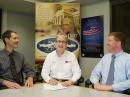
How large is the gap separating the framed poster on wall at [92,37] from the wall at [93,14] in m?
0.10

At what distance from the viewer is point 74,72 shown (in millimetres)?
2842

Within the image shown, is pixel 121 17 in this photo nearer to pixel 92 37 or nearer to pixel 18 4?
pixel 92 37

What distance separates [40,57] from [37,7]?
1.16 m

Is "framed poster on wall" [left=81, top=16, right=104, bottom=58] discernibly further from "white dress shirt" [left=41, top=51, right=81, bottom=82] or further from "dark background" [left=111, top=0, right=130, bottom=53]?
"white dress shirt" [left=41, top=51, right=81, bottom=82]

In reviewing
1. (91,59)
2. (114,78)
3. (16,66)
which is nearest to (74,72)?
(114,78)

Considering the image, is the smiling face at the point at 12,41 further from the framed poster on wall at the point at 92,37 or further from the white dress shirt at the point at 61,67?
the framed poster on wall at the point at 92,37

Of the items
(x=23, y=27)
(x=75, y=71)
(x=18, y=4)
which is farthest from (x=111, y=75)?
(x=23, y=27)

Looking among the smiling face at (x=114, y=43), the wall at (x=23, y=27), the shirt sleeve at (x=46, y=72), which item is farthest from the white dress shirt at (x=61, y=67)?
the wall at (x=23, y=27)

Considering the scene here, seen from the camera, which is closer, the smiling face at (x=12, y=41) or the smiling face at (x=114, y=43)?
the smiling face at (x=114, y=43)

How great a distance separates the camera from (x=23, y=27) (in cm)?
610

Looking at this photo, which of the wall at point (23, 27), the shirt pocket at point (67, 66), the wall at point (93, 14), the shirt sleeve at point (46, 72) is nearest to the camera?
the shirt sleeve at point (46, 72)

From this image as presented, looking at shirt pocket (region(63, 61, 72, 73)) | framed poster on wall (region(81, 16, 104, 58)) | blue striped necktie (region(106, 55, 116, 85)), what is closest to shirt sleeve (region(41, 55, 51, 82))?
shirt pocket (region(63, 61, 72, 73))

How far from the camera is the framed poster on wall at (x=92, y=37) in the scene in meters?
4.66

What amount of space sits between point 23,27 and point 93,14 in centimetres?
236
